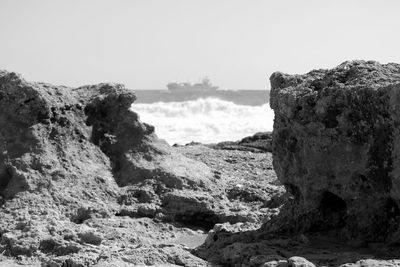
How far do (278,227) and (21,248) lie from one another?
2383 mm

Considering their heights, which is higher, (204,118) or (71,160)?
(71,160)

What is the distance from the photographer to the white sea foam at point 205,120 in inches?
1060

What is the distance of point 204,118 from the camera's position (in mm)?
35406

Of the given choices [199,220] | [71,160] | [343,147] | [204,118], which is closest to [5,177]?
[71,160]

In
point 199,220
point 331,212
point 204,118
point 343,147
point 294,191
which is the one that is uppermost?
point 343,147

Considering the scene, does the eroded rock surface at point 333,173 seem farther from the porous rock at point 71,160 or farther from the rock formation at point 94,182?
the porous rock at point 71,160

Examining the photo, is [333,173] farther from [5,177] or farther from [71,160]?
[5,177]

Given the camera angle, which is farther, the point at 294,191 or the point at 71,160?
the point at 71,160

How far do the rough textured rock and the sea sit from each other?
17.2m

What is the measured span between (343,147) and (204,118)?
95.2 ft

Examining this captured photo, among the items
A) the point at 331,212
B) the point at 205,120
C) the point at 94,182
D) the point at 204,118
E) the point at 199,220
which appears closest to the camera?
the point at 331,212

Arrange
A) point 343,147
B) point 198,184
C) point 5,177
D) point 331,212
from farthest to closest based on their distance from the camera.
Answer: point 198,184, point 5,177, point 331,212, point 343,147

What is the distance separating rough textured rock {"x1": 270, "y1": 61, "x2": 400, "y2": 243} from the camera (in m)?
6.17

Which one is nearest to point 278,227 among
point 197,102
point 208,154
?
point 208,154
